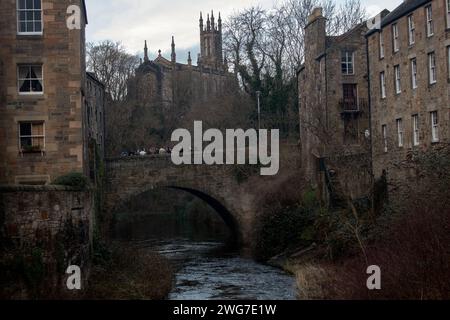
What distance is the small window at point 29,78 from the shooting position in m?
31.7

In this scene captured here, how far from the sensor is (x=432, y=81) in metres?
34.9

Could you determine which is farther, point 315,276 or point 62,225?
point 315,276

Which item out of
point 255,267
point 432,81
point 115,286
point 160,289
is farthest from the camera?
point 255,267

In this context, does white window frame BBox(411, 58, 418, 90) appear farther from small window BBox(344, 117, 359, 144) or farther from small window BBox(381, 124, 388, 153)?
small window BBox(344, 117, 359, 144)

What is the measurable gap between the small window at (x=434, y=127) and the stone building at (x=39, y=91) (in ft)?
52.1

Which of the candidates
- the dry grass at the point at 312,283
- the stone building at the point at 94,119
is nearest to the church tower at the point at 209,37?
the stone building at the point at 94,119

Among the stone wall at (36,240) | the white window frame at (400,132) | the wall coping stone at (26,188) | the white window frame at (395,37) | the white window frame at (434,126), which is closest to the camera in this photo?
the stone wall at (36,240)

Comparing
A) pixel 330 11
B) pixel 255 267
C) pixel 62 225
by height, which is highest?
pixel 330 11

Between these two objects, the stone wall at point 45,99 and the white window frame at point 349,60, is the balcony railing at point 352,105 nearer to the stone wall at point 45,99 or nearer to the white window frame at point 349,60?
the white window frame at point 349,60

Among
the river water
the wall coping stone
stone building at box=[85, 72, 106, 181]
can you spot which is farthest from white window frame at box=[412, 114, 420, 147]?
the wall coping stone

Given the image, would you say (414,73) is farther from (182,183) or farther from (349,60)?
(182,183)
